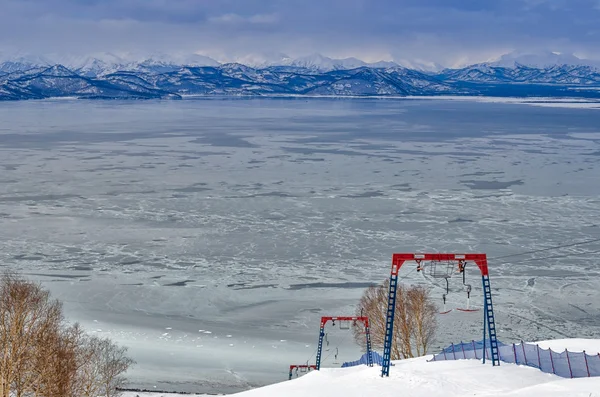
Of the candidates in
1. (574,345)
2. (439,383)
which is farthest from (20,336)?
(574,345)

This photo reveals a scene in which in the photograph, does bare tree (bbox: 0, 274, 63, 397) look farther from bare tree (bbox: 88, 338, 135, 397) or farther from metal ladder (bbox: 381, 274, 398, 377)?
metal ladder (bbox: 381, 274, 398, 377)

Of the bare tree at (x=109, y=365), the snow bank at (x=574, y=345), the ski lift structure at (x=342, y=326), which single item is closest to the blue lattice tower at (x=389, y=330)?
the ski lift structure at (x=342, y=326)

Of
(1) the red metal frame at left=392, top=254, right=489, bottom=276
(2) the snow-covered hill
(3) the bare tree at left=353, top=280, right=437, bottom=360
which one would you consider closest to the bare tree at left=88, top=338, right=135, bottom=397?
(2) the snow-covered hill

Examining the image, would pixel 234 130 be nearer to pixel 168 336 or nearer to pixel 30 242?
pixel 30 242

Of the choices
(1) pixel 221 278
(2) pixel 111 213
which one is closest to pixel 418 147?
(2) pixel 111 213

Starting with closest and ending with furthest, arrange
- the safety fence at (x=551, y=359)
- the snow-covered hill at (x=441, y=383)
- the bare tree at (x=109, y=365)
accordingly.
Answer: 1. the snow-covered hill at (x=441, y=383)
2. the safety fence at (x=551, y=359)
3. the bare tree at (x=109, y=365)

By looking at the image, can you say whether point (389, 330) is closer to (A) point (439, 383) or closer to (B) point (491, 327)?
(A) point (439, 383)

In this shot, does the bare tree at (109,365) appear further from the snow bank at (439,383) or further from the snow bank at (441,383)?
the snow bank at (439,383)
